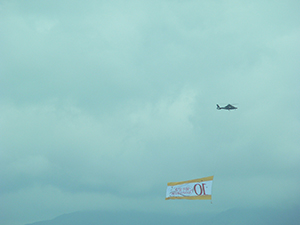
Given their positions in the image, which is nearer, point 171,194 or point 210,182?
point 210,182

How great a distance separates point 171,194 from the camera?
6291cm

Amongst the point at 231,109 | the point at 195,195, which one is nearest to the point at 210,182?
the point at 195,195

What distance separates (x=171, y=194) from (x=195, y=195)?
620cm

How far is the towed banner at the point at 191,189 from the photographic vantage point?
5662 centimetres

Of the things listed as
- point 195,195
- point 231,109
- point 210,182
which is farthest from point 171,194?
point 231,109

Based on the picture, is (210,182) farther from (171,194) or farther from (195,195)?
(171,194)

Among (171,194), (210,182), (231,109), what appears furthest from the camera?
(231,109)

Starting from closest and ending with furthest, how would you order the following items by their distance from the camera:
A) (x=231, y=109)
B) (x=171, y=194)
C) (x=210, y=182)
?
(x=210, y=182) < (x=171, y=194) < (x=231, y=109)

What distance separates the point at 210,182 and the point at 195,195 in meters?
4.45

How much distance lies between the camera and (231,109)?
101562 millimetres

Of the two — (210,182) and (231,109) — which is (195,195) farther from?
(231,109)

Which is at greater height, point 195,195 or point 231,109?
point 231,109

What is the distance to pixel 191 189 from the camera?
194 feet

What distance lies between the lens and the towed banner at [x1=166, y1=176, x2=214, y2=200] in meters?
56.6
